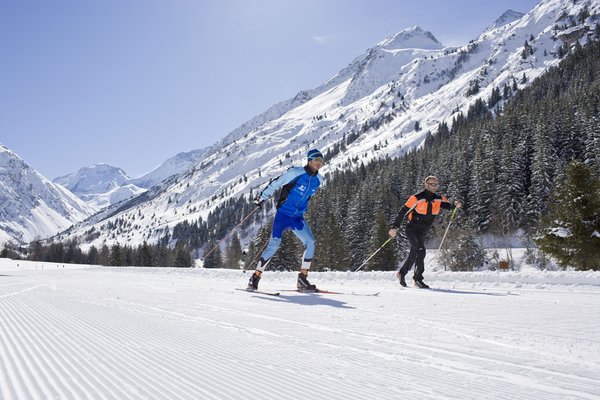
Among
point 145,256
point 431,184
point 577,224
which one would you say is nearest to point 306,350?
point 431,184

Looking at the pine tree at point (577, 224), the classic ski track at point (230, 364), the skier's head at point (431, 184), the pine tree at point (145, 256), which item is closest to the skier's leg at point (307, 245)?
the skier's head at point (431, 184)

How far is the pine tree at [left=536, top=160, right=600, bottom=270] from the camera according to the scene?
48.1ft

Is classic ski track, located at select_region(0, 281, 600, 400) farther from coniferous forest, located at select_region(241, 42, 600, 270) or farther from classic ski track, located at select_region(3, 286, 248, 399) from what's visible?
coniferous forest, located at select_region(241, 42, 600, 270)

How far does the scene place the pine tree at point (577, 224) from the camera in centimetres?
1467

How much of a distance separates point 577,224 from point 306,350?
58.2 ft

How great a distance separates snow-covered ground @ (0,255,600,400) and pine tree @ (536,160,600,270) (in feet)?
44.2

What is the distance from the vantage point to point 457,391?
164cm

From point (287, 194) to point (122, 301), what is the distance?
3.24m

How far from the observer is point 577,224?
14961 millimetres

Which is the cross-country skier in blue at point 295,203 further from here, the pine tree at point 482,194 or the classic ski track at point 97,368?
the pine tree at point 482,194

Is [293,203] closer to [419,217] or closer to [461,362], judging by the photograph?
[419,217]

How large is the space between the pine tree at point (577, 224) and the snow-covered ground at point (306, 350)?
1348 centimetres

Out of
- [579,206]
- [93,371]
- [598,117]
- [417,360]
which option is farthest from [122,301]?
[598,117]

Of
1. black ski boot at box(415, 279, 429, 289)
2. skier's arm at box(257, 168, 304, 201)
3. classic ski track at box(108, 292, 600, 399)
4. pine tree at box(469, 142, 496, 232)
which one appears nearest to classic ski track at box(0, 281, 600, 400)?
classic ski track at box(108, 292, 600, 399)
